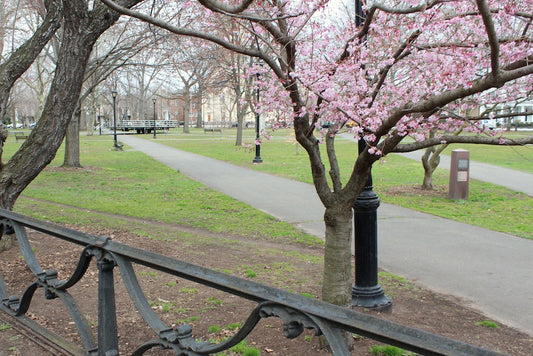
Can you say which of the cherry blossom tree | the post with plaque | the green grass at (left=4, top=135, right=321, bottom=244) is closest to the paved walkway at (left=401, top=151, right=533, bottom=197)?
the post with plaque

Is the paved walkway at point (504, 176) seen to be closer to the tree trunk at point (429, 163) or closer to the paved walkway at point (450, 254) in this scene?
the tree trunk at point (429, 163)

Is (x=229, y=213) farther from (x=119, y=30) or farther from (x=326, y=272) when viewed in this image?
(x=119, y=30)

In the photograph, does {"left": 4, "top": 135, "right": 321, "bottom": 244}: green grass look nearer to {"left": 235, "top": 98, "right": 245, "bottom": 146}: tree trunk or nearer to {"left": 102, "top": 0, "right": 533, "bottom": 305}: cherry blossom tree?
{"left": 102, "top": 0, "right": 533, "bottom": 305}: cherry blossom tree

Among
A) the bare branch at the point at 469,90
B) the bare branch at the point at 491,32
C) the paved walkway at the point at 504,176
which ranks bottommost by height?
the paved walkway at the point at 504,176

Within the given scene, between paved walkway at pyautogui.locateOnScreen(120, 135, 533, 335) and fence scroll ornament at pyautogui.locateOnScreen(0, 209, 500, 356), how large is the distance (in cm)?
406

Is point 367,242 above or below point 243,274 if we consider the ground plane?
above

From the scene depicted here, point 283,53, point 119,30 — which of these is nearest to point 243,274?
point 283,53

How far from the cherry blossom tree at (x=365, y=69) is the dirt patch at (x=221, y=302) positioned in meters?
0.92

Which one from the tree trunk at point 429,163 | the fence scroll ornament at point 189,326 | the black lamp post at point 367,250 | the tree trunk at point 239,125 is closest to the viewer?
the fence scroll ornament at point 189,326

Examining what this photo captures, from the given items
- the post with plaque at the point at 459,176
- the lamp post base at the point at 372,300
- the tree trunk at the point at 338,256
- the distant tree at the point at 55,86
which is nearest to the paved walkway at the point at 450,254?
the lamp post base at the point at 372,300

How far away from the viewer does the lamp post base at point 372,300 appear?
213 inches

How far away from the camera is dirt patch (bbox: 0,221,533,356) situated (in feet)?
15.0

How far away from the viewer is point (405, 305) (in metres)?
5.69

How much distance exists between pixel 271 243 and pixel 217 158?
17.5m
